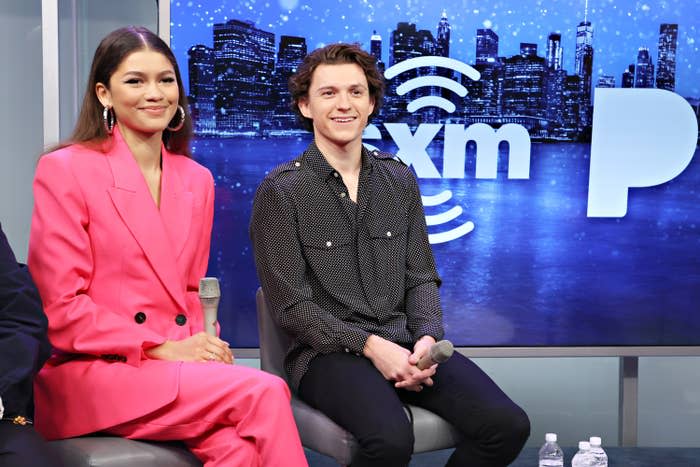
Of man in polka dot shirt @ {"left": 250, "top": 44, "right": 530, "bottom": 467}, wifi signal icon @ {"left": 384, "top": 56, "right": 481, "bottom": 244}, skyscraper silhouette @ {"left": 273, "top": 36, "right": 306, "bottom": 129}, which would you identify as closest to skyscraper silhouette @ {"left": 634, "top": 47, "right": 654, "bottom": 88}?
wifi signal icon @ {"left": 384, "top": 56, "right": 481, "bottom": 244}

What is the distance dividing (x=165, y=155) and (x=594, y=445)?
80.7 inches

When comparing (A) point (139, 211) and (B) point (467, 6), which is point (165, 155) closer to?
(A) point (139, 211)

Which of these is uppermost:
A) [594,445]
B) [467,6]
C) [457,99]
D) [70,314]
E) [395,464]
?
[467,6]

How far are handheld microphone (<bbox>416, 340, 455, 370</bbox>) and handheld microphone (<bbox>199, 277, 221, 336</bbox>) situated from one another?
0.61 m

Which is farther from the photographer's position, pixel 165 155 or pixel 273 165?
pixel 273 165

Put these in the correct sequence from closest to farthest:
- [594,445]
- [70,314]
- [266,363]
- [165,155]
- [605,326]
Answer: [70,314] → [165,155] → [266,363] → [594,445] → [605,326]

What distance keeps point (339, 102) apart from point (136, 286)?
90cm

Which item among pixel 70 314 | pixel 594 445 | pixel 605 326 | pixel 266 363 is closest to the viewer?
pixel 70 314

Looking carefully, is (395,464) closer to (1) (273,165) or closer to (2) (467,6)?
(1) (273,165)

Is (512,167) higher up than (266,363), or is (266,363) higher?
(512,167)

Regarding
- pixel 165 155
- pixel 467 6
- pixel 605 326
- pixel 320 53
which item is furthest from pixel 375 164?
pixel 605 326

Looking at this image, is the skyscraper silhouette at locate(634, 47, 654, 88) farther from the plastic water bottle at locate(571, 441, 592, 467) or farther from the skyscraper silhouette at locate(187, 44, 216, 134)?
the skyscraper silhouette at locate(187, 44, 216, 134)

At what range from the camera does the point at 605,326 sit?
4078 millimetres

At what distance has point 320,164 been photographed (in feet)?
10.4
